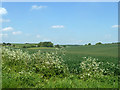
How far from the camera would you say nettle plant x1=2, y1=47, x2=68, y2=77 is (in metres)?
6.97

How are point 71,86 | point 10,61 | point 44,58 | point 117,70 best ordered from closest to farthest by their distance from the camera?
1. point 71,86
2. point 117,70
3. point 44,58
4. point 10,61

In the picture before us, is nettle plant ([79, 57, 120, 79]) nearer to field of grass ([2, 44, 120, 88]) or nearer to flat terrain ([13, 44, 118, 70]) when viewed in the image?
field of grass ([2, 44, 120, 88])

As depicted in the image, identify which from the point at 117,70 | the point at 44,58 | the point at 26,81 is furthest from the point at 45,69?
the point at 117,70

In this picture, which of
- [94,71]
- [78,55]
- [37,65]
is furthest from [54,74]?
[78,55]

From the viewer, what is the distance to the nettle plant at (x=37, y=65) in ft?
22.9

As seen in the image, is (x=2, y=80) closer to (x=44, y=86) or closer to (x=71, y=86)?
(x=44, y=86)

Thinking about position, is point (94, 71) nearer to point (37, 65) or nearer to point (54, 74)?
point (54, 74)

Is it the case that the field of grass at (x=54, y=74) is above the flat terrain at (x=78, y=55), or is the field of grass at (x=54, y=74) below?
below

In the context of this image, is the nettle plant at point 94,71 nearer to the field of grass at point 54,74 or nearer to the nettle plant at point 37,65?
the field of grass at point 54,74

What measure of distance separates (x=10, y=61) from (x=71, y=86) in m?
4.86

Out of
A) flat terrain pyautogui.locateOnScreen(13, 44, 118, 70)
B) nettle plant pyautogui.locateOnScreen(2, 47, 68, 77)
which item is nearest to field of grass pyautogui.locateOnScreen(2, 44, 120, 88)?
nettle plant pyautogui.locateOnScreen(2, 47, 68, 77)

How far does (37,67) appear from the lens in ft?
24.1

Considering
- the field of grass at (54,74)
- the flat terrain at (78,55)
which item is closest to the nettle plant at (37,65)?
the field of grass at (54,74)

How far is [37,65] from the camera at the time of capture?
306 inches
